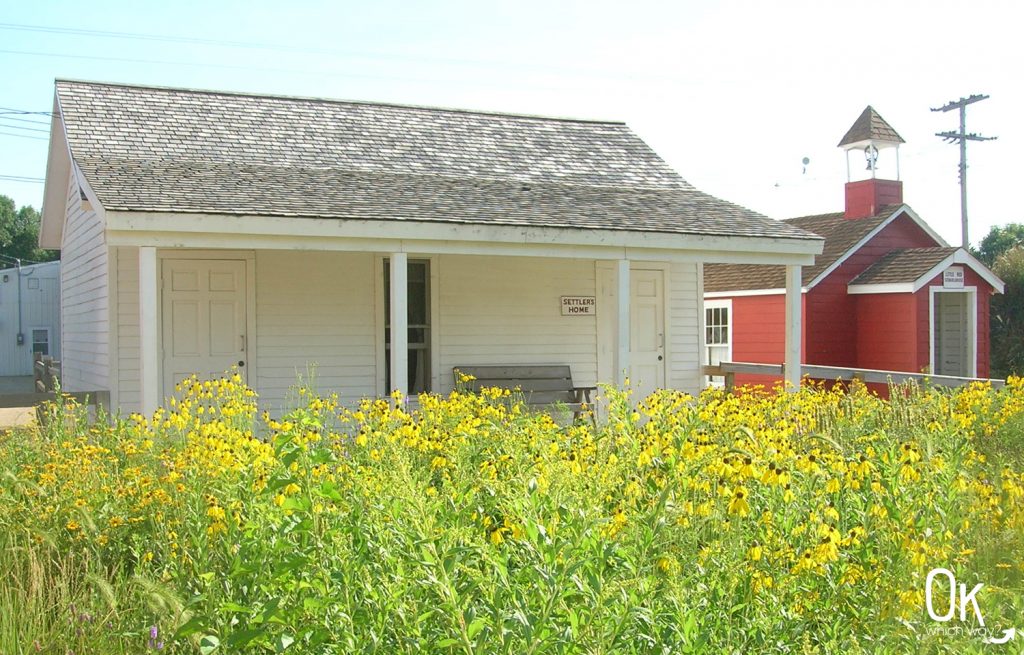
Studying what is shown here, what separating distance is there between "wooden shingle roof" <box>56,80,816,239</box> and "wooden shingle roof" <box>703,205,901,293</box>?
4.62m

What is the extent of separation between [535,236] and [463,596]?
894 centimetres

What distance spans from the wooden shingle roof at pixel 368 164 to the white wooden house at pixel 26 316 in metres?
31.2

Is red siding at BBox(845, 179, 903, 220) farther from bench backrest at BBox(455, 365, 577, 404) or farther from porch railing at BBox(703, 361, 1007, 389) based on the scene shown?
bench backrest at BBox(455, 365, 577, 404)

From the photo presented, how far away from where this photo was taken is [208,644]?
3400 millimetres

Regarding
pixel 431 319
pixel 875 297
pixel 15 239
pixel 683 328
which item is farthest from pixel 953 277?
pixel 15 239

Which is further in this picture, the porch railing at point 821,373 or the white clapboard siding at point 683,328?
the white clapboard siding at point 683,328

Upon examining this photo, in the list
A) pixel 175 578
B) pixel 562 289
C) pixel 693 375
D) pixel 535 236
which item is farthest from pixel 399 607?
pixel 693 375

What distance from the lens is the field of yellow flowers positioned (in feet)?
10.9

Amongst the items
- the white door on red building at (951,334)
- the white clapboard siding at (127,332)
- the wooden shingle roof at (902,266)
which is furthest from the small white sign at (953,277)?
the white clapboard siding at (127,332)

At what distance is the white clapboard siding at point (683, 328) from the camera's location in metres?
15.6

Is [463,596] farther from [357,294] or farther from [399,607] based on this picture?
[357,294]

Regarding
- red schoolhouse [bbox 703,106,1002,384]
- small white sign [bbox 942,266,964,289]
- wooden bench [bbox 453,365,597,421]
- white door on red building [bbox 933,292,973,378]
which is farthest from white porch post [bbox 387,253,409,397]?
white door on red building [bbox 933,292,973,378]

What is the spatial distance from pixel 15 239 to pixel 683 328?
63.4 m

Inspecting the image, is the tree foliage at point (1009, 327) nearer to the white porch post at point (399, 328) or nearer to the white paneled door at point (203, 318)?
the white porch post at point (399, 328)
